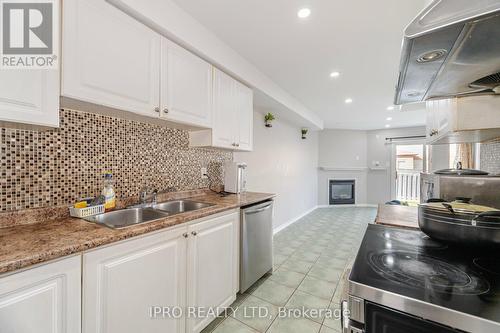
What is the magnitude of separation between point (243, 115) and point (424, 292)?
2250 millimetres

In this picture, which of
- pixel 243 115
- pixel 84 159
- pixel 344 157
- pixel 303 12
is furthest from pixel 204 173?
pixel 344 157

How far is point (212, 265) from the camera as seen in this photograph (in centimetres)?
166

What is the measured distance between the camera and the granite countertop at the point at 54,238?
78 centimetres

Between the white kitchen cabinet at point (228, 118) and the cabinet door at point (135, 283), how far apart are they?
3.59 ft

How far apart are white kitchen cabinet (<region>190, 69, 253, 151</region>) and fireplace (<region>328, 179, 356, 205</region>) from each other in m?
5.04

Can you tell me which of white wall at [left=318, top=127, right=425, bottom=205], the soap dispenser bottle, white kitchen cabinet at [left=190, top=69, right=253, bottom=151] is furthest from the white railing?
the soap dispenser bottle

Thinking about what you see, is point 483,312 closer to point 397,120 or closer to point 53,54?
point 53,54

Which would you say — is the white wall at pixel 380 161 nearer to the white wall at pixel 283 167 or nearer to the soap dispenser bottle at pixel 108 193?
the white wall at pixel 283 167

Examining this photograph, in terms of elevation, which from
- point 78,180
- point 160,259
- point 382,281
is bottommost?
point 160,259

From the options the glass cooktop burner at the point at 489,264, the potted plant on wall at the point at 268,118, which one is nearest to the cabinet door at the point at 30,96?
the glass cooktop burner at the point at 489,264

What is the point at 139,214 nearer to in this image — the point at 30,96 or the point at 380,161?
the point at 30,96

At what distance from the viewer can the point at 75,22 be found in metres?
1.17

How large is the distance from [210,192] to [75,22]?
1.86 meters

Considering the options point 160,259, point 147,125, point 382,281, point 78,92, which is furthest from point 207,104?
point 382,281
